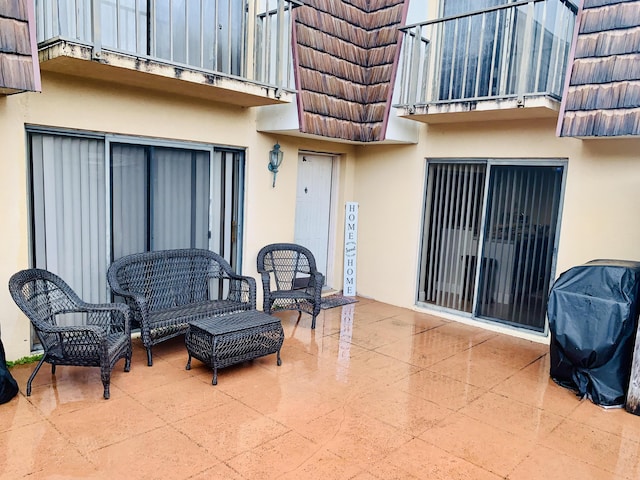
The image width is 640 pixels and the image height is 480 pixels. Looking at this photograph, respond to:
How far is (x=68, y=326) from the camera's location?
3828 mm

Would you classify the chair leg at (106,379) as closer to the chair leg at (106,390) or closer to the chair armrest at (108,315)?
the chair leg at (106,390)

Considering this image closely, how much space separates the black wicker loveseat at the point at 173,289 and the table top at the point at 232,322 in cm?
35

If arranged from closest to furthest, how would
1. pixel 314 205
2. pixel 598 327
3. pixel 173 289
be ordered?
pixel 598 327, pixel 173 289, pixel 314 205

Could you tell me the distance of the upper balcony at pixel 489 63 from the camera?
16.5ft

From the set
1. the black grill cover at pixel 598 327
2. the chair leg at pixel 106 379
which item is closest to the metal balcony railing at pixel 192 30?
the chair leg at pixel 106 379

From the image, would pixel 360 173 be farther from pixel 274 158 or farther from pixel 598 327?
pixel 598 327

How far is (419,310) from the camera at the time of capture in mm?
6840

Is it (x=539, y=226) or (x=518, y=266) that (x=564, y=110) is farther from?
(x=518, y=266)

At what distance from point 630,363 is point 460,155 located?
10.2 ft

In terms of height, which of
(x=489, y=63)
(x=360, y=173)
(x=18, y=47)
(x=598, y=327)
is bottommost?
(x=598, y=327)

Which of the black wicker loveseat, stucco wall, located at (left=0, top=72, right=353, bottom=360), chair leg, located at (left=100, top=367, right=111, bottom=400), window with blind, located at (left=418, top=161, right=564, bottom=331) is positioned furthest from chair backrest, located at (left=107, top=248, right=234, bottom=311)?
window with blind, located at (left=418, top=161, right=564, bottom=331)

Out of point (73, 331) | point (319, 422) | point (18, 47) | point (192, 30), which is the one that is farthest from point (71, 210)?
point (319, 422)

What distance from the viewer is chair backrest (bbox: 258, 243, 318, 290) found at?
20.8 ft

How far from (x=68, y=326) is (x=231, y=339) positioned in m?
1.31
